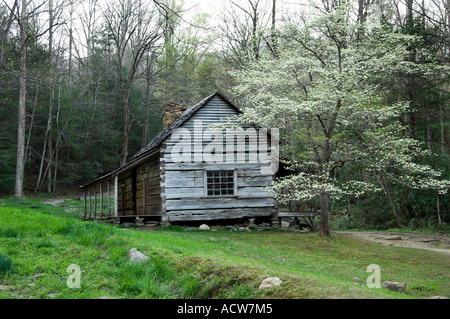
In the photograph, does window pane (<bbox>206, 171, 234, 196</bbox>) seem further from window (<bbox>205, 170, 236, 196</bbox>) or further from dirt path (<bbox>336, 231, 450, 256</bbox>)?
dirt path (<bbox>336, 231, 450, 256</bbox>)

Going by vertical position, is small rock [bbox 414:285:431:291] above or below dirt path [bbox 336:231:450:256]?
above

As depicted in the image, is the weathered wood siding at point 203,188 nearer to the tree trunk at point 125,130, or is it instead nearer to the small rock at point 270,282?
the tree trunk at point 125,130

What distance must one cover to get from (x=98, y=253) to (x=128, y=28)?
2437 cm

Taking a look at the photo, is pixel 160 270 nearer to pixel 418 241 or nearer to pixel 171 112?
pixel 418 241

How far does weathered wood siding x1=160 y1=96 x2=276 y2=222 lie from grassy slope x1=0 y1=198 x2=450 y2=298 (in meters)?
6.00

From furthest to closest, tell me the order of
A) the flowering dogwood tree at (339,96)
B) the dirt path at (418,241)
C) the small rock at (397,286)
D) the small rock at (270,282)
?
1. the dirt path at (418,241)
2. the flowering dogwood tree at (339,96)
3. the small rock at (397,286)
4. the small rock at (270,282)

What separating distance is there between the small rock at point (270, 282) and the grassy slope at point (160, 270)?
85 mm

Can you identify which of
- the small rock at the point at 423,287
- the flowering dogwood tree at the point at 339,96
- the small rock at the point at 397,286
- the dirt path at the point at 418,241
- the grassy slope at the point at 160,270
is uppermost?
the flowering dogwood tree at the point at 339,96

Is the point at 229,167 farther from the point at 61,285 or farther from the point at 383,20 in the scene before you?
the point at 61,285

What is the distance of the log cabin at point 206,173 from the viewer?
1516cm

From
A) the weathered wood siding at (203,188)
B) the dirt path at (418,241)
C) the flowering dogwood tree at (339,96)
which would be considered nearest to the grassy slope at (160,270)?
the dirt path at (418,241)

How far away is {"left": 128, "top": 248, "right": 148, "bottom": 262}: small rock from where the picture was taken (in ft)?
18.3

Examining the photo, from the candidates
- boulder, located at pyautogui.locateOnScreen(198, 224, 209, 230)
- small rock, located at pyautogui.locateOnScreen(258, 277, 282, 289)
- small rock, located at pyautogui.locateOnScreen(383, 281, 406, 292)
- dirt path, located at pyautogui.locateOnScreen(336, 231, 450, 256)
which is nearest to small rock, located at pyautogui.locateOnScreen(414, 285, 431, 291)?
small rock, located at pyautogui.locateOnScreen(383, 281, 406, 292)
